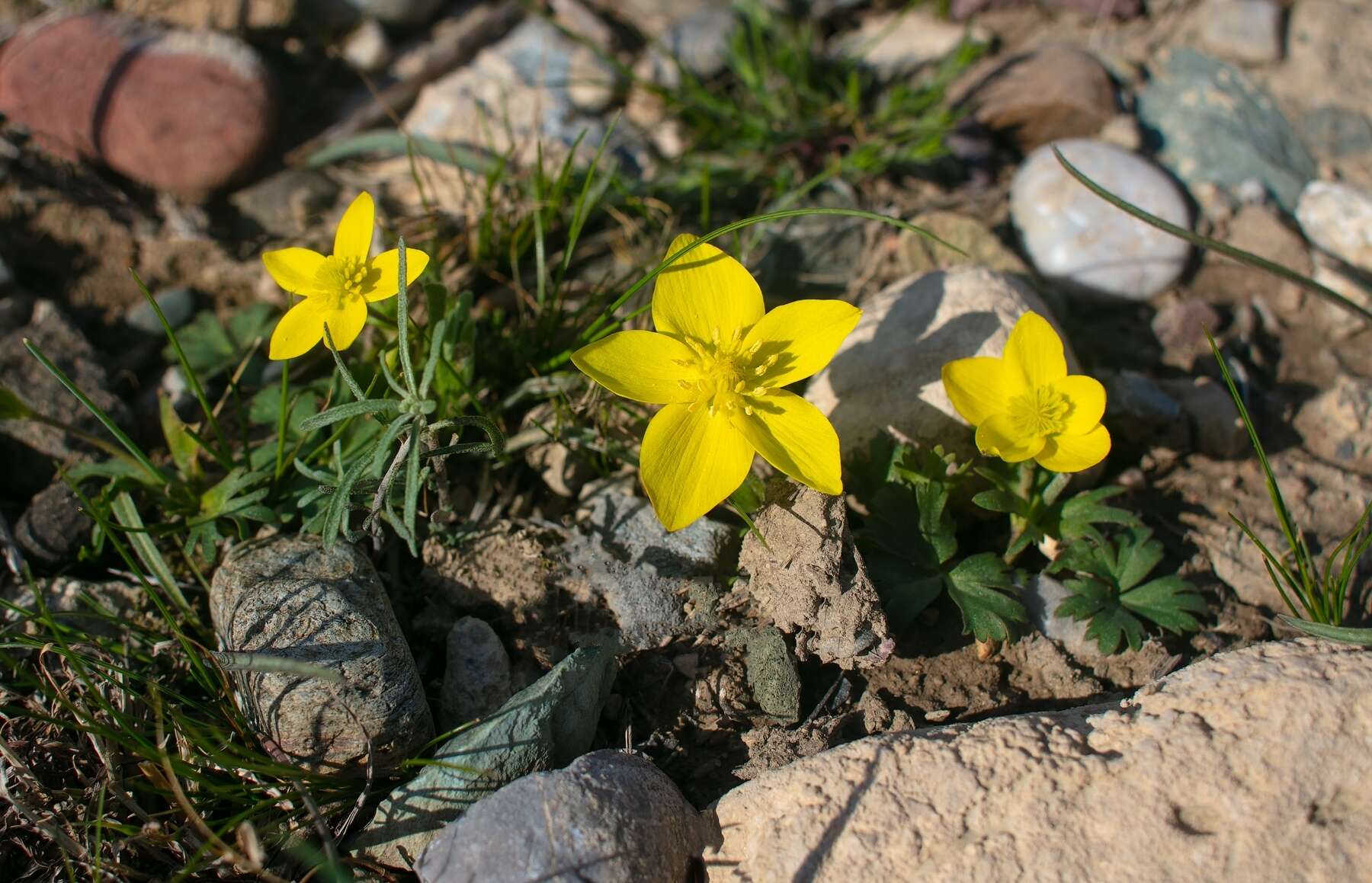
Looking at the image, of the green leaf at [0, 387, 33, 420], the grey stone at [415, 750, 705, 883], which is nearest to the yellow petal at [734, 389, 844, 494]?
the grey stone at [415, 750, 705, 883]

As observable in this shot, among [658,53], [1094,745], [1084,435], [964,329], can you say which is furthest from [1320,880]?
[658,53]

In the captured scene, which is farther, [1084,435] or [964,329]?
[964,329]

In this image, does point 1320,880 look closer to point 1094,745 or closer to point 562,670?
point 1094,745

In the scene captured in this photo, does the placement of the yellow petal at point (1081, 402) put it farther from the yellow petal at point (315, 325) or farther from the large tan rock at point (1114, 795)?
the yellow petal at point (315, 325)

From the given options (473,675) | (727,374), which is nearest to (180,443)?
(473,675)

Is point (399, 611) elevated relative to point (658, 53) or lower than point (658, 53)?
lower

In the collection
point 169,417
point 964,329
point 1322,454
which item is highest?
point 169,417

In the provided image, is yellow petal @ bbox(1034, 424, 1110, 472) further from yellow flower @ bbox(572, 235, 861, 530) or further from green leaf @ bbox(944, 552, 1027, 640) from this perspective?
yellow flower @ bbox(572, 235, 861, 530)

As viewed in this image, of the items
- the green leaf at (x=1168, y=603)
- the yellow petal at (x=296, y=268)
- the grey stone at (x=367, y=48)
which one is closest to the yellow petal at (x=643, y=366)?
the yellow petal at (x=296, y=268)
